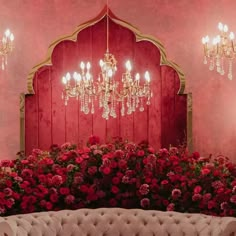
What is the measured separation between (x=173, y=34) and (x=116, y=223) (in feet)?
10.2

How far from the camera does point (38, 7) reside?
822 centimetres

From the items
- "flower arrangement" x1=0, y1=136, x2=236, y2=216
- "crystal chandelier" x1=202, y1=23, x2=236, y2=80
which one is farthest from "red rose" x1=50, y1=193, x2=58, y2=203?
"crystal chandelier" x1=202, y1=23, x2=236, y2=80

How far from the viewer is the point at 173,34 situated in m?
8.27

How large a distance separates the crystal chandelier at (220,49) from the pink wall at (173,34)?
0.79ft

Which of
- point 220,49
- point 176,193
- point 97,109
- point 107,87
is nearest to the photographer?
point 176,193

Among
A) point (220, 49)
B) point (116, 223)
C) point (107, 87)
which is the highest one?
point (220, 49)

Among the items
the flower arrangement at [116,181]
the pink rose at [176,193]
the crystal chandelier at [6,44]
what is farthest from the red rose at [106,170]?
the crystal chandelier at [6,44]

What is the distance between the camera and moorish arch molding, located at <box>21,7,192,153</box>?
8148mm

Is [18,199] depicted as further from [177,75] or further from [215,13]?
[215,13]

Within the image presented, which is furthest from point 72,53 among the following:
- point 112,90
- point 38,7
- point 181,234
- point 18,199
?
point 181,234

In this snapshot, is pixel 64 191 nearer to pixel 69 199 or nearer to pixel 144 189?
pixel 69 199

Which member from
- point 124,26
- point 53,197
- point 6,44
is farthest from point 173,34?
point 53,197

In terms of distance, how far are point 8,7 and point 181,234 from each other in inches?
155

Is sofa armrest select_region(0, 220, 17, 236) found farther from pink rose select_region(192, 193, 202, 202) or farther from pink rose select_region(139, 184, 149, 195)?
pink rose select_region(192, 193, 202, 202)
